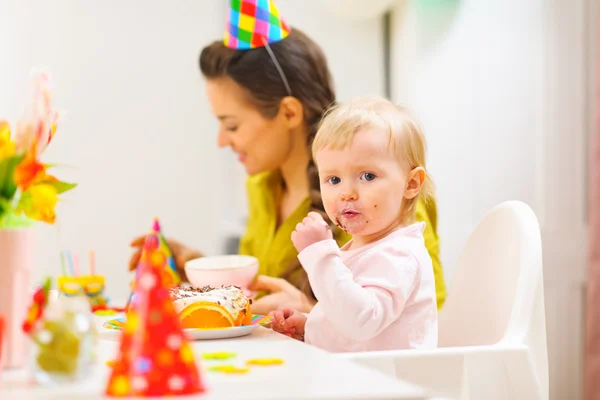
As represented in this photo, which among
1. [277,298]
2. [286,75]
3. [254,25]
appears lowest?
[277,298]

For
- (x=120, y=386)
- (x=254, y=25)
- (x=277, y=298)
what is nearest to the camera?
(x=120, y=386)

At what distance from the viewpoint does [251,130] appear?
2033mm

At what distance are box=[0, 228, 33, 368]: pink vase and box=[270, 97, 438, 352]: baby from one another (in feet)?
1.23

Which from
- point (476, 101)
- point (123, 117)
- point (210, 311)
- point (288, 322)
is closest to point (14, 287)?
point (210, 311)

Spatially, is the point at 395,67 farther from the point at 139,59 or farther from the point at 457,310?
the point at 457,310

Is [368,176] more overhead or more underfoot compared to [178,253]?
more overhead

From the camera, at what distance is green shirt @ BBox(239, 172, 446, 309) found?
200 centimetres

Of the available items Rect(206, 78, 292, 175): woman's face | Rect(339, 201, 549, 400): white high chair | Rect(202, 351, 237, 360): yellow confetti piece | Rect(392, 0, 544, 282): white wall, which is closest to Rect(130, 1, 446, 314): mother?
Rect(206, 78, 292, 175): woman's face

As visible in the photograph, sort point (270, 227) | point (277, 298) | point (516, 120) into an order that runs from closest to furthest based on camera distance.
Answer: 1. point (277, 298)
2. point (270, 227)
3. point (516, 120)

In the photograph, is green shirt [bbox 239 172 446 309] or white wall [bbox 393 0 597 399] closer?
green shirt [bbox 239 172 446 309]

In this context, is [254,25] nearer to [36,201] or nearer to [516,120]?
[516,120]

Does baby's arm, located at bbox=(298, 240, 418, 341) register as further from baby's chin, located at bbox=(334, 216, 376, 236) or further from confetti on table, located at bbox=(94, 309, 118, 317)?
confetti on table, located at bbox=(94, 309, 118, 317)

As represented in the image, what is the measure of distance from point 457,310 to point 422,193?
0.25 meters

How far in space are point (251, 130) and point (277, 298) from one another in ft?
1.72
